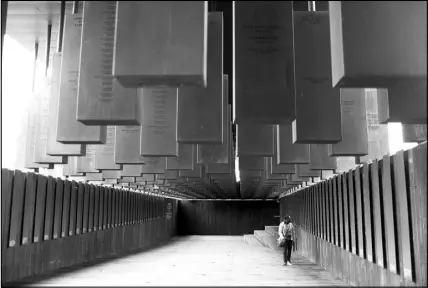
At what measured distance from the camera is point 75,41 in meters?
3.38

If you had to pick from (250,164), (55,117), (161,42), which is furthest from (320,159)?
(161,42)

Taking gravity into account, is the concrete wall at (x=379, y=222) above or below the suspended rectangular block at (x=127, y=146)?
below

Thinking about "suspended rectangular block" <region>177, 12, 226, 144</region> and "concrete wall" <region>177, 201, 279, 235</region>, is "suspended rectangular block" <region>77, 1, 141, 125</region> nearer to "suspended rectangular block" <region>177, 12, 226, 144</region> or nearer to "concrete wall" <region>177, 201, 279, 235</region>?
"suspended rectangular block" <region>177, 12, 226, 144</region>

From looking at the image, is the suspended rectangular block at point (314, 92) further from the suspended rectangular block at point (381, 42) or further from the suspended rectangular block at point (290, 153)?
the suspended rectangular block at point (290, 153)

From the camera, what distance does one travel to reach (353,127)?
407 cm

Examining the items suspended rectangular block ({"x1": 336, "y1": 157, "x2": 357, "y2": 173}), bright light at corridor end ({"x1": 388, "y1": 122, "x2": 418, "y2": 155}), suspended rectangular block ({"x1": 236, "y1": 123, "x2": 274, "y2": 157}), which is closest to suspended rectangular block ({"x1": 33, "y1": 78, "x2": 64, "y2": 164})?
suspended rectangular block ({"x1": 236, "y1": 123, "x2": 274, "y2": 157})

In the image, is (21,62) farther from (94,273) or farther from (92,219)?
(92,219)

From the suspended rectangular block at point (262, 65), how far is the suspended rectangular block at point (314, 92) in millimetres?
402

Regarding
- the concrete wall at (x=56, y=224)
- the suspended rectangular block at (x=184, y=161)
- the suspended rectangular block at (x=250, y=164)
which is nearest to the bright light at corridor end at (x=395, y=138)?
the suspended rectangular block at (x=250, y=164)

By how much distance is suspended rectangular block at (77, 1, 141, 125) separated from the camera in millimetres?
2742

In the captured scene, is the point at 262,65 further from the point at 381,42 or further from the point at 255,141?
the point at 255,141

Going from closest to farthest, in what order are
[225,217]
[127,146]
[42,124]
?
[127,146] < [42,124] < [225,217]

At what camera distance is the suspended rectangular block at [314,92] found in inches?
115

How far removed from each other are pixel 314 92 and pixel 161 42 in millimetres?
1333
